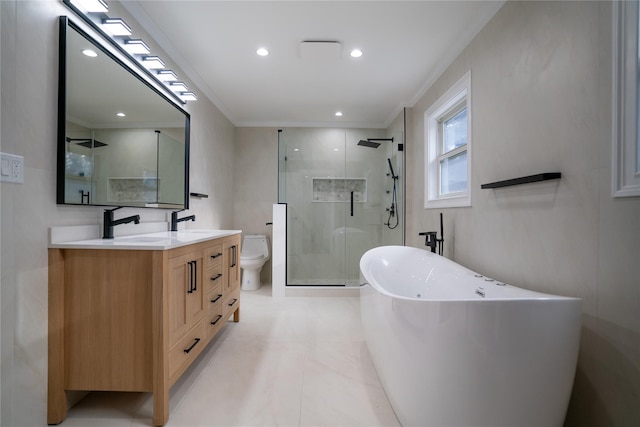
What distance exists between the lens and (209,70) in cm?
265

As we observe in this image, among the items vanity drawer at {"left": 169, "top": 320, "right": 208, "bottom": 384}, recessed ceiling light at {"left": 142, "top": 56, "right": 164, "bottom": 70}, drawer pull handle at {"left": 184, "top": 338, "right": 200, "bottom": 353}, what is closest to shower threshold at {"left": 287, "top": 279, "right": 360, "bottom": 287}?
vanity drawer at {"left": 169, "top": 320, "right": 208, "bottom": 384}

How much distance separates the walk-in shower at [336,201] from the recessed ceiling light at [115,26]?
208 centimetres

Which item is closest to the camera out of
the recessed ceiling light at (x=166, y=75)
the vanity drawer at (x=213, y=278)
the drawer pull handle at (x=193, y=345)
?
the drawer pull handle at (x=193, y=345)

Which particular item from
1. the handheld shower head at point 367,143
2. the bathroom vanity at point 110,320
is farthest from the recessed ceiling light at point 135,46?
the handheld shower head at point 367,143

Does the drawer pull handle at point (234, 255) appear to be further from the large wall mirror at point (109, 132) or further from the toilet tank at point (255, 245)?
the toilet tank at point (255, 245)

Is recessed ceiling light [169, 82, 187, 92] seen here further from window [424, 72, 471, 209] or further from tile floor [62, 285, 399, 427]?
window [424, 72, 471, 209]

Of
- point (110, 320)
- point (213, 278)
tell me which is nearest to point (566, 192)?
point (213, 278)

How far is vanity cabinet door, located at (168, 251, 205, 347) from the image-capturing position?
1.39m

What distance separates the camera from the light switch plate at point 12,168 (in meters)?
1.08

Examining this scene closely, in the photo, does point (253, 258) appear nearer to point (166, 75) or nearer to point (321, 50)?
point (166, 75)

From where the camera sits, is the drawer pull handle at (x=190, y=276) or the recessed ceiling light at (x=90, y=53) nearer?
the recessed ceiling light at (x=90, y=53)

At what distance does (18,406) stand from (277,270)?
2370 millimetres

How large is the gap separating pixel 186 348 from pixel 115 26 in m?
1.91

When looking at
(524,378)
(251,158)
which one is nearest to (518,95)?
(524,378)
